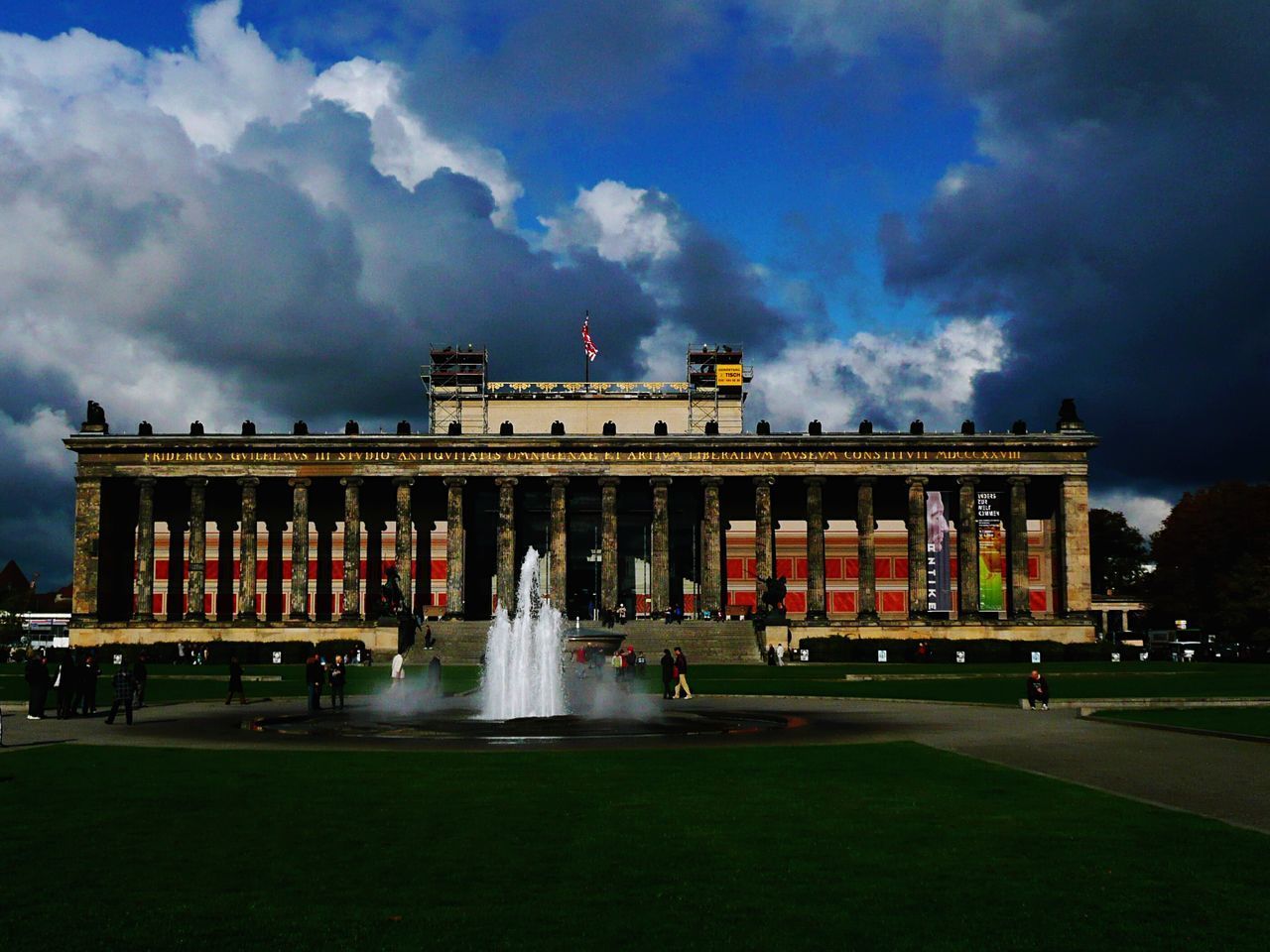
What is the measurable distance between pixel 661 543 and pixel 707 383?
89.1ft

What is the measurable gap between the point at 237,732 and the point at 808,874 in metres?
21.9

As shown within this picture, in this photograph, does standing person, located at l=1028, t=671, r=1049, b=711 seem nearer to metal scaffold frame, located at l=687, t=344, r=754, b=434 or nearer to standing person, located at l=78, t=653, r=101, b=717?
standing person, located at l=78, t=653, r=101, b=717

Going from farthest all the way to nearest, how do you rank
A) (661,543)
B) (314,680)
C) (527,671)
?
(661,543), (527,671), (314,680)

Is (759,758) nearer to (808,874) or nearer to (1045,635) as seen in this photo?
(808,874)

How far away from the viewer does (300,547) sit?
95.2 meters

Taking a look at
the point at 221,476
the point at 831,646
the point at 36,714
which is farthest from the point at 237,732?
the point at 221,476

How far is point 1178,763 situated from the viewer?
24.2 meters

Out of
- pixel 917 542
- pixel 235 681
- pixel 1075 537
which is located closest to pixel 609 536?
pixel 917 542

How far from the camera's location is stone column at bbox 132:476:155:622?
93312 mm

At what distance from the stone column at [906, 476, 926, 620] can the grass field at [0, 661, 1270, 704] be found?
22.4m

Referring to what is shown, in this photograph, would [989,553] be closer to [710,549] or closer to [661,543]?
[710,549]

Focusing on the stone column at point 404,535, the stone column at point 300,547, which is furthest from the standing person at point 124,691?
the stone column at point 300,547

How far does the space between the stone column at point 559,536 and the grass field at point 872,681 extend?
20.1 metres

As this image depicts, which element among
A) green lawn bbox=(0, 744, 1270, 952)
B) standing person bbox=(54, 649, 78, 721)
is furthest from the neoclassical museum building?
green lawn bbox=(0, 744, 1270, 952)
